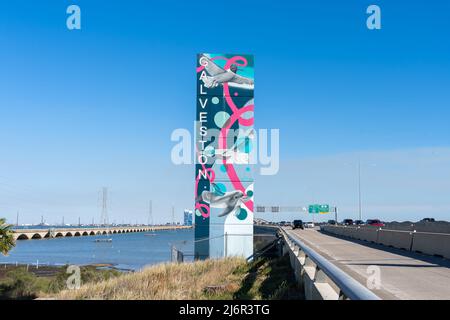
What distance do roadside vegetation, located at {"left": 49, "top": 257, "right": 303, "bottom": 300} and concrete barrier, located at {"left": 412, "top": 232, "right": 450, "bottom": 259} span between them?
6.22 m

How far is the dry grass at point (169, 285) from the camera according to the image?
563 inches

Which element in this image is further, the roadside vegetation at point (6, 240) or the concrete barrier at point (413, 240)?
the roadside vegetation at point (6, 240)

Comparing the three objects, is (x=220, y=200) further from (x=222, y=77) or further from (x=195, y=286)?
(x=195, y=286)

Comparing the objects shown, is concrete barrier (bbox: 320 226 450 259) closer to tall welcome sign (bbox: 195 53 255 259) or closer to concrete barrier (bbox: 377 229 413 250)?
concrete barrier (bbox: 377 229 413 250)

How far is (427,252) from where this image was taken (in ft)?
72.6

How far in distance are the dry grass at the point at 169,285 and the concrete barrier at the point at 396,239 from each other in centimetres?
904

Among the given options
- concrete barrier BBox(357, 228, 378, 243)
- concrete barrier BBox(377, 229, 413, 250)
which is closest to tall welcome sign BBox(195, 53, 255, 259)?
concrete barrier BBox(357, 228, 378, 243)

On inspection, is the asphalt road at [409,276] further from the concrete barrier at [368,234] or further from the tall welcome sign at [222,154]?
the tall welcome sign at [222,154]

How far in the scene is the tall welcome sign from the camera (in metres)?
42.5

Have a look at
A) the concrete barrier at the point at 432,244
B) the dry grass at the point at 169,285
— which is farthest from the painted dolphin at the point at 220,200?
the concrete barrier at the point at 432,244

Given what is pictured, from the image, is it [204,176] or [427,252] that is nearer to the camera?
[427,252]
